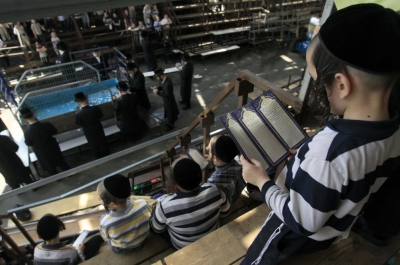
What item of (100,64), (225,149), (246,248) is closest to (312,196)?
(246,248)

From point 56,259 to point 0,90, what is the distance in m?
6.41

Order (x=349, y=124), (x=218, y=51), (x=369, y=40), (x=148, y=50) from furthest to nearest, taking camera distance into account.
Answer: (x=218, y=51), (x=148, y=50), (x=349, y=124), (x=369, y=40)

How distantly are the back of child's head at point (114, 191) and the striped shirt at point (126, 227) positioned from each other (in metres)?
0.10

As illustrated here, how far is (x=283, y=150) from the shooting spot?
1604mm

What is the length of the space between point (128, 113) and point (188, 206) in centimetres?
459

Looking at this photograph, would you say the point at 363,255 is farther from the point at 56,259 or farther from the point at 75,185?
the point at 75,185

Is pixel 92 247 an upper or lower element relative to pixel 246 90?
lower

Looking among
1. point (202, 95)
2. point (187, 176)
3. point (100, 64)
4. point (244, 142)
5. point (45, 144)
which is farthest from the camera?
point (202, 95)

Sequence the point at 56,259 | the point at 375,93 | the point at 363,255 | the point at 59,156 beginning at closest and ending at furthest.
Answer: the point at 375,93 → the point at 363,255 → the point at 56,259 → the point at 59,156

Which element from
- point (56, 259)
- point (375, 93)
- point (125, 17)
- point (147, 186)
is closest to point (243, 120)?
point (375, 93)

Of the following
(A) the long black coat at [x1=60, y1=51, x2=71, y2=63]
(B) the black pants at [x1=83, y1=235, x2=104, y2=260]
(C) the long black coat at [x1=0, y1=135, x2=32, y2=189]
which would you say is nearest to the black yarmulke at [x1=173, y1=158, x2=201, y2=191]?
(B) the black pants at [x1=83, y1=235, x2=104, y2=260]

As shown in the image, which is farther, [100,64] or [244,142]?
[100,64]

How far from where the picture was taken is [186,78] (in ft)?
24.2

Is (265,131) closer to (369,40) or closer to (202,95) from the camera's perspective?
(369,40)
